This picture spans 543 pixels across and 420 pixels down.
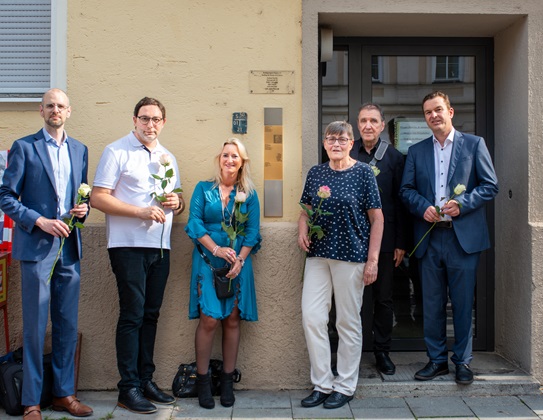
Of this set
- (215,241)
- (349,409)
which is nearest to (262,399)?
(349,409)

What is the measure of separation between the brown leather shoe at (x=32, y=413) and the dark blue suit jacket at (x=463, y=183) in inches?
117

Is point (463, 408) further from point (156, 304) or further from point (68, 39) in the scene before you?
point (68, 39)

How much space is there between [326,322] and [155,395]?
1.38 metres

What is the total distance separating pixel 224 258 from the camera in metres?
4.22

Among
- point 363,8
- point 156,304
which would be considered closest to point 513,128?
point 363,8

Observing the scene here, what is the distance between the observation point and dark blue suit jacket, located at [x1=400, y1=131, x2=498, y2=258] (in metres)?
4.46

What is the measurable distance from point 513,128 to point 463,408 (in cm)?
234

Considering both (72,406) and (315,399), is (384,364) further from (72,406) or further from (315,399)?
(72,406)

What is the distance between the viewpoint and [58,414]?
13.8 feet

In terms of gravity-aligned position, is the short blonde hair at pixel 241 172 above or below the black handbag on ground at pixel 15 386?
above

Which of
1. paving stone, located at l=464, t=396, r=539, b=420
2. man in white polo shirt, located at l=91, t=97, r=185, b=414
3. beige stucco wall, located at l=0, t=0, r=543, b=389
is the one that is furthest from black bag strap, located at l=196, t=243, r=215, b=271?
paving stone, located at l=464, t=396, r=539, b=420

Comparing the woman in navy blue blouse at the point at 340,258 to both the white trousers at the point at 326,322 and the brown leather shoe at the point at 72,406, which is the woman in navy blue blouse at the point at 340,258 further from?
the brown leather shoe at the point at 72,406

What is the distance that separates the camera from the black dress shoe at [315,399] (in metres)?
4.35


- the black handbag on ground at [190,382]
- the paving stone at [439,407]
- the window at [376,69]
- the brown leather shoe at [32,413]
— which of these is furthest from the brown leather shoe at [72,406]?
the window at [376,69]
